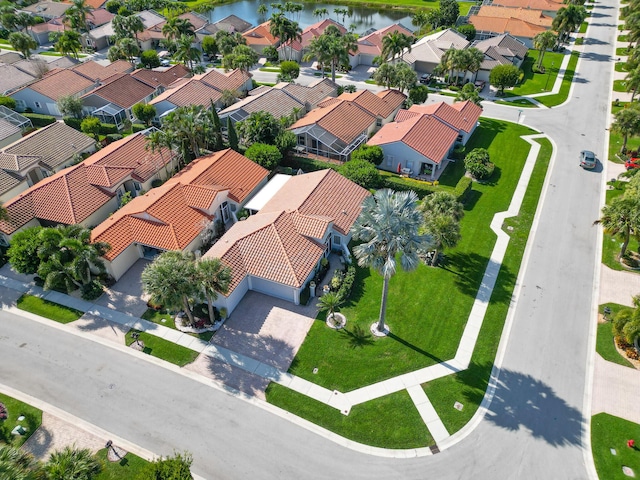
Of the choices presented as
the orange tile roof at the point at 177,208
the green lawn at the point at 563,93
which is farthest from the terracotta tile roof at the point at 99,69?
the green lawn at the point at 563,93

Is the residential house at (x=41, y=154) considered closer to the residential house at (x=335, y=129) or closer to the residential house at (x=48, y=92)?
the residential house at (x=48, y=92)

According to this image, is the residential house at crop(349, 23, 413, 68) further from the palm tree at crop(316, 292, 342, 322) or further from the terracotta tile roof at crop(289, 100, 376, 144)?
the palm tree at crop(316, 292, 342, 322)

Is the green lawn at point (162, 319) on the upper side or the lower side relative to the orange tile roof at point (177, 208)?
lower

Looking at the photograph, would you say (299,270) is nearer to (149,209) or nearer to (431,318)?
(431,318)

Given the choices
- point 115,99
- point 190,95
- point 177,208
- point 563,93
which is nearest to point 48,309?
point 177,208

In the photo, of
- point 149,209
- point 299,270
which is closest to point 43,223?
point 149,209

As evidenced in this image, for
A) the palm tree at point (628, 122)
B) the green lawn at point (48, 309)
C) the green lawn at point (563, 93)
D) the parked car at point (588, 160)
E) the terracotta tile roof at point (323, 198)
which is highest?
the palm tree at point (628, 122)
